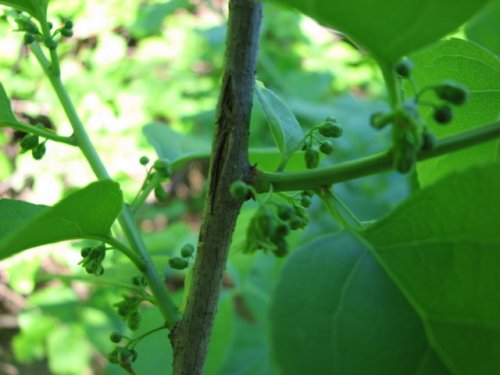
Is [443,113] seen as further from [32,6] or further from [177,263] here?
[32,6]

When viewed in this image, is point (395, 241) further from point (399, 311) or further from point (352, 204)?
point (352, 204)

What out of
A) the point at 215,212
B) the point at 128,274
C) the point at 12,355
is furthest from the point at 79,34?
the point at 215,212

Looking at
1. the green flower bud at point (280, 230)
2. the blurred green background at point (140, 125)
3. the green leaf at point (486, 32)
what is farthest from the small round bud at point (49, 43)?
the green leaf at point (486, 32)

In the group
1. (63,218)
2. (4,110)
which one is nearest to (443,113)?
(63,218)

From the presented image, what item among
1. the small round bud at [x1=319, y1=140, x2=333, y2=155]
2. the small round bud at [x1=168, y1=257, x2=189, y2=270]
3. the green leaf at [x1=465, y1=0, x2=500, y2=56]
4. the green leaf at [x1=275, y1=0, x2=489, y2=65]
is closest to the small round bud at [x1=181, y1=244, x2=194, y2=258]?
the small round bud at [x1=168, y1=257, x2=189, y2=270]

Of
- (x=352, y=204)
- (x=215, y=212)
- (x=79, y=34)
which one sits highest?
(x=215, y=212)

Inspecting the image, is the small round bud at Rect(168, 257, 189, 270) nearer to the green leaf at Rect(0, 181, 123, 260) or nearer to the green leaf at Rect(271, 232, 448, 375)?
the green leaf at Rect(0, 181, 123, 260)
